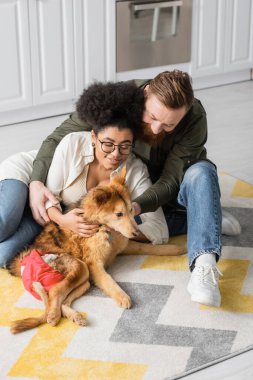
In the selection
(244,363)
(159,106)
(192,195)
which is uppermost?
(159,106)

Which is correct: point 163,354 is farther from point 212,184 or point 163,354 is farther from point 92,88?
point 92,88

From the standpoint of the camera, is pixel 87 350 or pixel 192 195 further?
pixel 192 195

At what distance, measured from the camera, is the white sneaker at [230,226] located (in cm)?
296

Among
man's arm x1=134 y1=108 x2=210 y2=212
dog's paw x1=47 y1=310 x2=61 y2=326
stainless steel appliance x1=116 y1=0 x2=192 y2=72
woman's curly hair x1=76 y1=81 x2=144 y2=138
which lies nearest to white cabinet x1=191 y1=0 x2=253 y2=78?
stainless steel appliance x1=116 y1=0 x2=192 y2=72

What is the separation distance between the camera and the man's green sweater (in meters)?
2.71

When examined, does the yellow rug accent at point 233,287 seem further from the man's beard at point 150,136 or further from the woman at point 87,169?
the man's beard at point 150,136

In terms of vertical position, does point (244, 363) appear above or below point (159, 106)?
below

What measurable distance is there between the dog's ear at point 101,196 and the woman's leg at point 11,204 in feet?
1.13

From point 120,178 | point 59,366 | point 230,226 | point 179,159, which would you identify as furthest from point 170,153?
point 59,366

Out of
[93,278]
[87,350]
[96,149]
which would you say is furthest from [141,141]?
[87,350]

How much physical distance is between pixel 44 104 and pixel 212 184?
6.84ft

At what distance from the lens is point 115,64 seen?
4637 mm

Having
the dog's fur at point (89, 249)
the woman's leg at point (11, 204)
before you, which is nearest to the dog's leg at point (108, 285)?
the dog's fur at point (89, 249)

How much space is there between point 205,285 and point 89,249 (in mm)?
465
